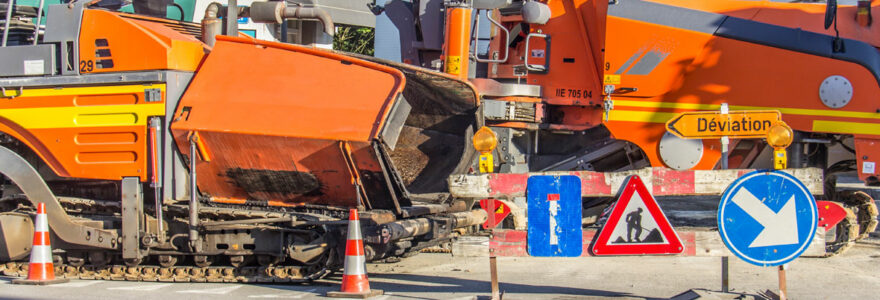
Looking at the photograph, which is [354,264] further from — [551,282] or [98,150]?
[98,150]

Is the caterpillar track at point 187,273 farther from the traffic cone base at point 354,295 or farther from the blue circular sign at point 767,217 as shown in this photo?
the blue circular sign at point 767,217

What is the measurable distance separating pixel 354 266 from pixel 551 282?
1.77 m

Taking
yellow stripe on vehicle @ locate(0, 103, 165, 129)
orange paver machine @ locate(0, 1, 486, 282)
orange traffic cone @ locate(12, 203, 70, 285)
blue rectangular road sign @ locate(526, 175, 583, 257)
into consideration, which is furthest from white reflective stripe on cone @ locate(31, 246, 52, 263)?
blue rectangular road sign @ locate(526, 175, 583, 257)

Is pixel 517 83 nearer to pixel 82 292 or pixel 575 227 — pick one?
pixel 575 227

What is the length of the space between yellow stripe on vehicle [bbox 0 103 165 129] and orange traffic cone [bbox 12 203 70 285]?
2.57 ft

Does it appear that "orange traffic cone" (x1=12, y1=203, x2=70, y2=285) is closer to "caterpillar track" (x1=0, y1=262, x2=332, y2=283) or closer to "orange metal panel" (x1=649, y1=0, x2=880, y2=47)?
"caterpillar track" (x1=0, y1=262, x2=332, y2=283)

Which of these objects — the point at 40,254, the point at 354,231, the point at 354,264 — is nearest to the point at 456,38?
the point at 354,231

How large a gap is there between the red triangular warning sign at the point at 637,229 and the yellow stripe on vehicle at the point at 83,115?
→ 3883mm

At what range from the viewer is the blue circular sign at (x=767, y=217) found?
582 cm

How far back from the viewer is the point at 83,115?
795cm

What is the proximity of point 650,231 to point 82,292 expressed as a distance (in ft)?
14.0

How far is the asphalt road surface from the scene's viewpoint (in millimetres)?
6996

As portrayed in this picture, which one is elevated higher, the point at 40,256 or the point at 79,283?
the point at 40,256

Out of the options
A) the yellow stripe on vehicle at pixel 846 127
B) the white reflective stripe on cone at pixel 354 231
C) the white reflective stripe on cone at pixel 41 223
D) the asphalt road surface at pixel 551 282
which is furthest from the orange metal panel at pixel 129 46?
the yellow stripe on vehicle at pixel 846 127
